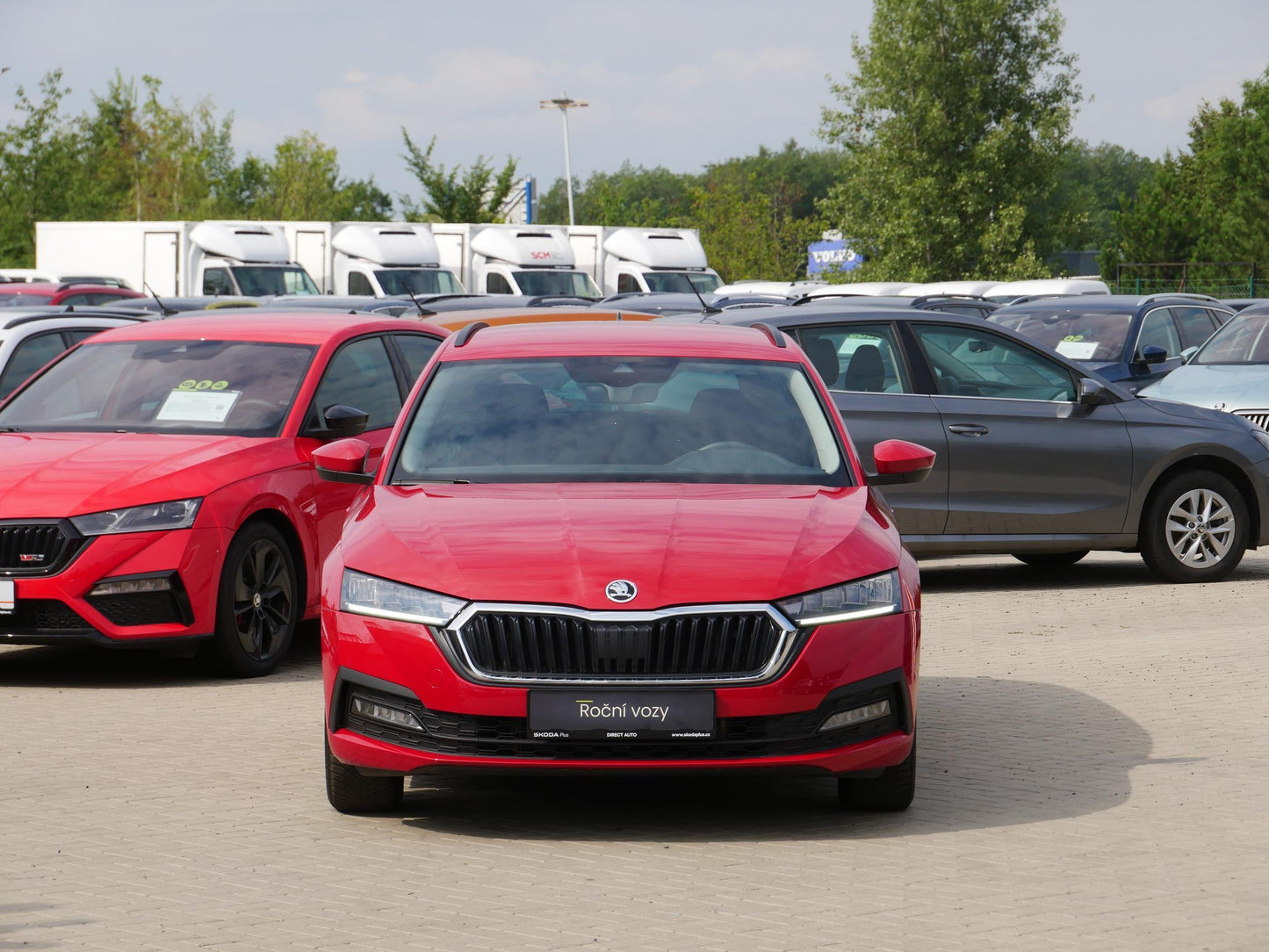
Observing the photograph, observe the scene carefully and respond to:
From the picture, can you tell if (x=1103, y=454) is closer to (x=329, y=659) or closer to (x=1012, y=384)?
(x=1012, y=384)

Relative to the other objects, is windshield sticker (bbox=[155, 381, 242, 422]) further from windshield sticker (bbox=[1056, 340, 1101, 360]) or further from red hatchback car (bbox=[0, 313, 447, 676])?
windshield sticker (bbox=[1056, 340, 1101, 360])

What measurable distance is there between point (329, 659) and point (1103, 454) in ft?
24.2

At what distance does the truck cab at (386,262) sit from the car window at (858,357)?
87.9 feet

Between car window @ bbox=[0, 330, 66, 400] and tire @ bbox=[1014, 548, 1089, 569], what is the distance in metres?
7.44

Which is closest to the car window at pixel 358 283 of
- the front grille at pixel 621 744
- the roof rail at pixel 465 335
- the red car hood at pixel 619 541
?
the roof rail at pixel 465 335

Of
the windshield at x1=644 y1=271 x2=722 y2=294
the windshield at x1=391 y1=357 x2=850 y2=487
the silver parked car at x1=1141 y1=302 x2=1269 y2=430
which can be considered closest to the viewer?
the windshield at x1=391 y1=357 x2=850 y2=487

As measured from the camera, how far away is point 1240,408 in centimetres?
1552

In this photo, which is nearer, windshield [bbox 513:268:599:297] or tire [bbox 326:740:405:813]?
tire [bbox 326:740:405:813]

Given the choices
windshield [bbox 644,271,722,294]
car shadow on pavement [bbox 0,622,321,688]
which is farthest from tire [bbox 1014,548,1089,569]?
windshield [bbox 644,271,722,294]

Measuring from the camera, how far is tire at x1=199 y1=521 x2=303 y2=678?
347 inches

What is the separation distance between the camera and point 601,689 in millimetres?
5379

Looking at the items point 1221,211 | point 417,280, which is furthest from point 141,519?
point 1221,211

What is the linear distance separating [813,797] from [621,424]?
1.49m

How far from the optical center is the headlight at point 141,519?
8445 mm
